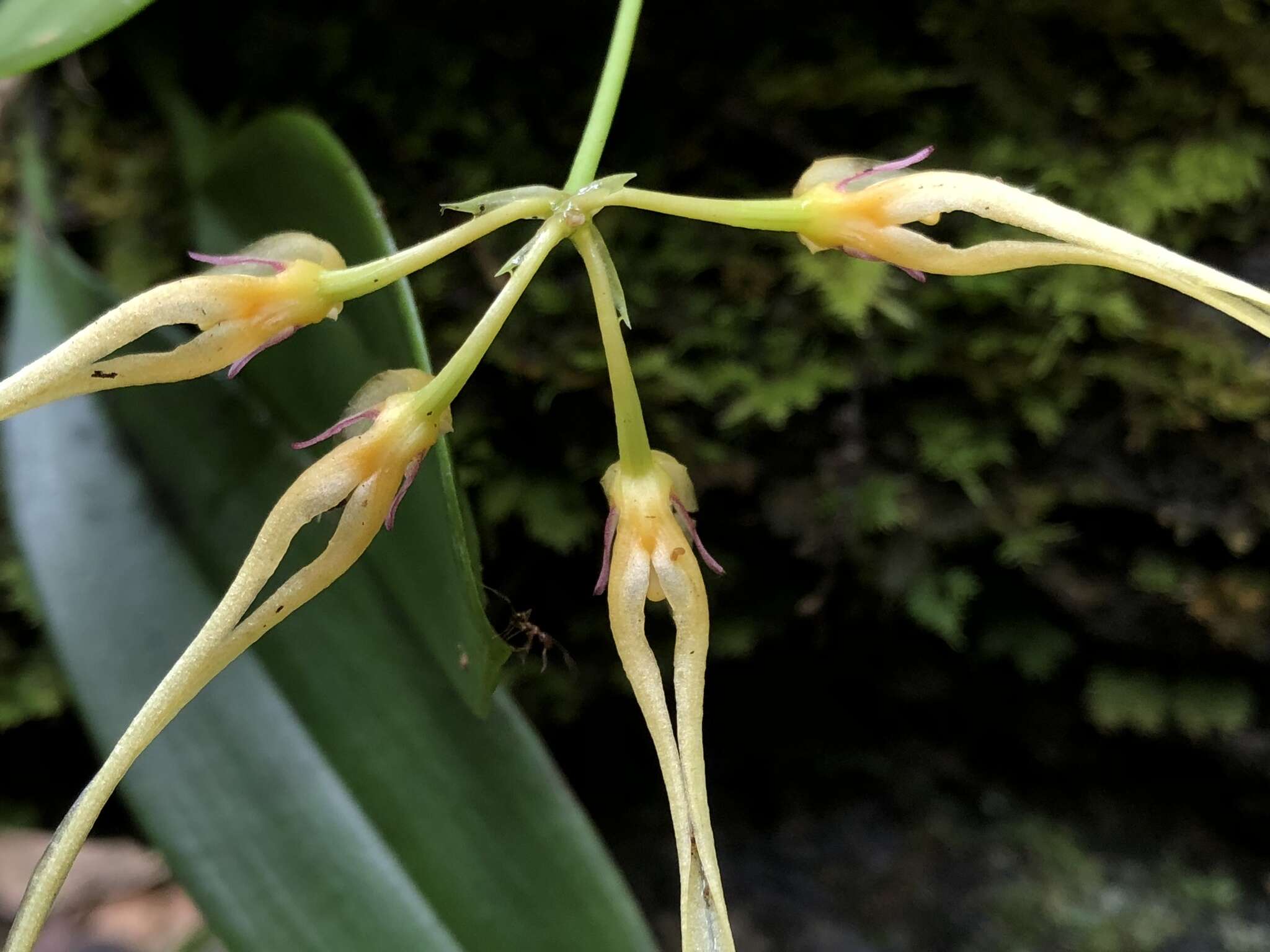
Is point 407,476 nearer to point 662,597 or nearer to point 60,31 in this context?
point 662,597

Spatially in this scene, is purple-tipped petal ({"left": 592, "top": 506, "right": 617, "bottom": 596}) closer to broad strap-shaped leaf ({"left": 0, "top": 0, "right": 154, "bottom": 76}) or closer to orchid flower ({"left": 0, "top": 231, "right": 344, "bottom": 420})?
orchid flower ({"left": 0, "top": 231, "right": 344, "bottom": 420})

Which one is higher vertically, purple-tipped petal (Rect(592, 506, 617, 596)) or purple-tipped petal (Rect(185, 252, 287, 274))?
purple-tipped petal (Rect(185, 252, 287, 274))

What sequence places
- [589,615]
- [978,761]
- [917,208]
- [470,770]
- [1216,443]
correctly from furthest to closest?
[978,761], [589,615], [1216,443], [470,770], [917,208]

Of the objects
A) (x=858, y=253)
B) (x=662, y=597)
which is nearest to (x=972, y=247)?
(x=858, y=253)

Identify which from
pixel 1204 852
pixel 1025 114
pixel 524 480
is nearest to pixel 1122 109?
pixel 1025 114

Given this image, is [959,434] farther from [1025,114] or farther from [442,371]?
[442,371]

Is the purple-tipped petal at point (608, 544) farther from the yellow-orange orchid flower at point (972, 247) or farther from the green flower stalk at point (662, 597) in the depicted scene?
the yellow-orange orchid flower at point (972, 247)

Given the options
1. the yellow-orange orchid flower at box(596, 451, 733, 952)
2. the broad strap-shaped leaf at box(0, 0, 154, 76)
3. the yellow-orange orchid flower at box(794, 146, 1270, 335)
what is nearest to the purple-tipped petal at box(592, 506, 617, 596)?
the yellow-orange orchid flower at box(596, 451, 733, 952)
